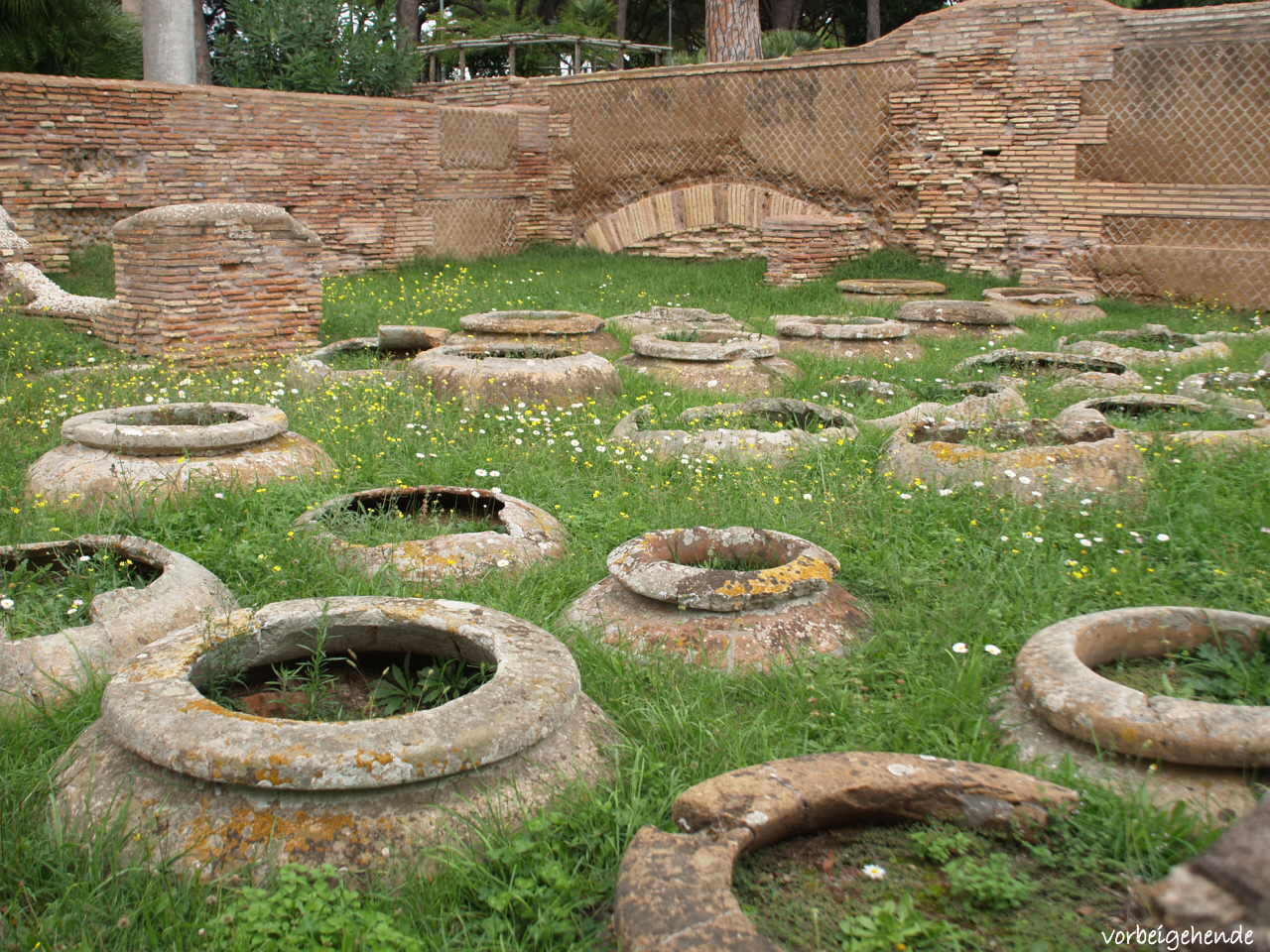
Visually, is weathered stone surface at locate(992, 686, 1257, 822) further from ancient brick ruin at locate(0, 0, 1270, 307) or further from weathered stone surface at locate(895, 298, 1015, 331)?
ancient brick ruin at locate(0, 0, 1270, 307)

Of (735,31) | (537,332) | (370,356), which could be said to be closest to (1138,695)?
(537,332)

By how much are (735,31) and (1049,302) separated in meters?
7.40

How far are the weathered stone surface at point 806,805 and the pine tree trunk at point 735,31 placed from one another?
1553 centimetres

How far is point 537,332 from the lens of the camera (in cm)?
819

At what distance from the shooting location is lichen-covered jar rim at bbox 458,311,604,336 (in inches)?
321

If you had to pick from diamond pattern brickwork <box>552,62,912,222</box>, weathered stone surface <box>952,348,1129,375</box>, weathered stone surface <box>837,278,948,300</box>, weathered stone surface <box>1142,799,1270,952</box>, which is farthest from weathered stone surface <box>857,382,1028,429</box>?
diamond pattern brickwork <box>552,62,912,222</box>

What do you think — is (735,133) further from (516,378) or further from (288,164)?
(516,378)

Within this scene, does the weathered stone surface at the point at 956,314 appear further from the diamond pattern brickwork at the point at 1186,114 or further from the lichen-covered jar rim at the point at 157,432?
the lichen-covered jar rim at the point at 157,432

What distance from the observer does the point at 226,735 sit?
8.20 ft

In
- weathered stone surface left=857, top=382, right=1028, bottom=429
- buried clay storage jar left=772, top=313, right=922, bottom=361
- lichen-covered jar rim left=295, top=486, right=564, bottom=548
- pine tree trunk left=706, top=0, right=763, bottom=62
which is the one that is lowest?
lichen-covered jar rim left=295, top=486, right=564, bottom=548

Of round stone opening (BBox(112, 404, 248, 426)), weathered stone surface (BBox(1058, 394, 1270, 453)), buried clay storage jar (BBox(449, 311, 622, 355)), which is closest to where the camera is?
round stone opening (BBox(112, 404, 248, 426))

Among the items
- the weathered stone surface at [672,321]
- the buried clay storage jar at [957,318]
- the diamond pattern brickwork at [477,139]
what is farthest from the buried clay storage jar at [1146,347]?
the diamond pattern brickwork at [477,139]

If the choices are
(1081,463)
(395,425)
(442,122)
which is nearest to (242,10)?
(442,122)

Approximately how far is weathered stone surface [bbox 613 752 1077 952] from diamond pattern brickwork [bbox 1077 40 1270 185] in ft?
36.5
